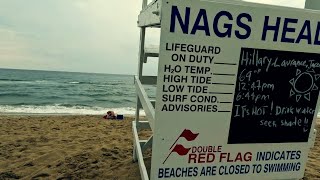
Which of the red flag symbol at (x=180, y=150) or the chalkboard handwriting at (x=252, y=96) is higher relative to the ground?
the chalkboard handwriting at (x=252, y=96)

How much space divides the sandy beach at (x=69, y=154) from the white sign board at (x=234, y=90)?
8.33 feet

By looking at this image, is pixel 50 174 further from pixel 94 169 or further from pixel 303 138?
pixel 303 138

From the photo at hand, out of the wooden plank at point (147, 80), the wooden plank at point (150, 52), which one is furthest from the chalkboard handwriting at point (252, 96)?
the wooden plank at point (147, 80)

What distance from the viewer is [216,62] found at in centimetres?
254

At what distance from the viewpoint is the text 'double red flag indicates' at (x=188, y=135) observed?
2.60 m

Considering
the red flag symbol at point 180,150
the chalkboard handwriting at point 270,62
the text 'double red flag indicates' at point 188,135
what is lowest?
the red flag symbol at point 180,150

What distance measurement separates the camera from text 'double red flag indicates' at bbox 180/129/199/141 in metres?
2.60

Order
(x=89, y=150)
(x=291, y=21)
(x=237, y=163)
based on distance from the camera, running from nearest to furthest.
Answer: (x=291, y=21) < (x=237, y=163) < (x=89, y=150)

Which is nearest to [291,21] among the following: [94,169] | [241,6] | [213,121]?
[241,6]

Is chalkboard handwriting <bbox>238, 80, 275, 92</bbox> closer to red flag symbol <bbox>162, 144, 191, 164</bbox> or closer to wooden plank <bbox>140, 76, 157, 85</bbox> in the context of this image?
red flag symbol <bbox>162, 144, 191, 164</bbox>

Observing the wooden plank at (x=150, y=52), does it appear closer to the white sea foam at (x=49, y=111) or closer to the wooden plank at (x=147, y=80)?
the wooden plank at (x=147, y=80)

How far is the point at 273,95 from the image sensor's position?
2.81 m

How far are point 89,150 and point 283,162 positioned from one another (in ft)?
15.5

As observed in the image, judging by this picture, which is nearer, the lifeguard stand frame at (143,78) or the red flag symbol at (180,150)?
the red flag symbol at (180,150)
